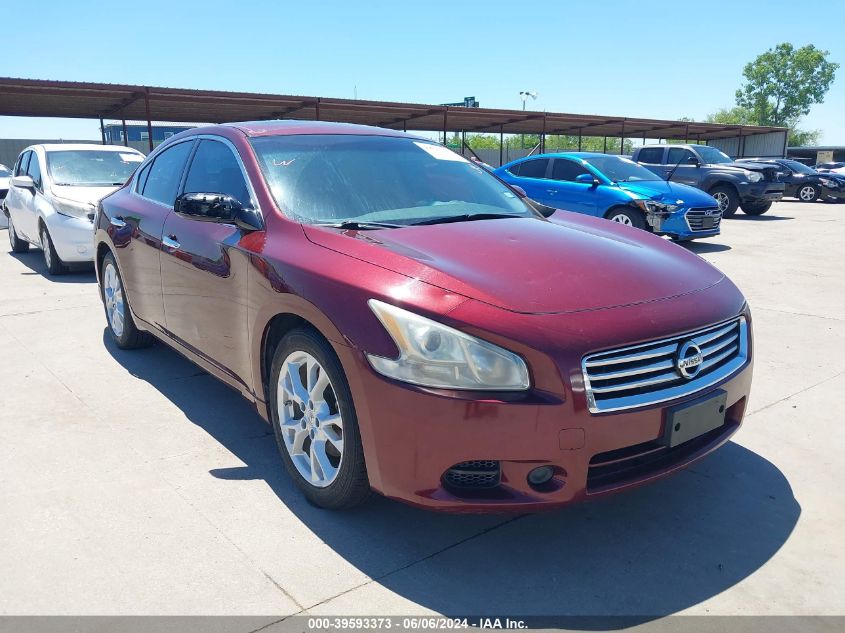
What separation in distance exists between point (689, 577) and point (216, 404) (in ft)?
9.34

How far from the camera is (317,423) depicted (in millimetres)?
2836

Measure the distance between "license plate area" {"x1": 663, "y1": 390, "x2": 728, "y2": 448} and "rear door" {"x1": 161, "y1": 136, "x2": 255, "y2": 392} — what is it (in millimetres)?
1890

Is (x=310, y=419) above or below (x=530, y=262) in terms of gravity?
below

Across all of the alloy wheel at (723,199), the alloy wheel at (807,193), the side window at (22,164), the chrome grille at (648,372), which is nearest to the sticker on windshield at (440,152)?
the chrome grille at (648,372)

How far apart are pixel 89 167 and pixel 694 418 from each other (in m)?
9.03

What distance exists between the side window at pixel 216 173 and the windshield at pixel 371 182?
164 mm

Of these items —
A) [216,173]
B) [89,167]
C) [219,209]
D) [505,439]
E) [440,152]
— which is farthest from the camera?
[89,167]

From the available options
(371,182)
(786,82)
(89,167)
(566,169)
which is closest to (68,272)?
(89,167)

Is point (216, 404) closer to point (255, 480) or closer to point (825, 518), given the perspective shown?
point (255, 480)

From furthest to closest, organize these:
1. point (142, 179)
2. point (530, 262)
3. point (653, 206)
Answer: point (653, 206) < point (142, 179) < point (530, 262)

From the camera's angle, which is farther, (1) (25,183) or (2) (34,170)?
(2) (34,170)

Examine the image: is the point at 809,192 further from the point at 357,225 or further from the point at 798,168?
the point at 357,225

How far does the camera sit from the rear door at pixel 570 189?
11.0m

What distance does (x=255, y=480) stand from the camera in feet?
10.7
